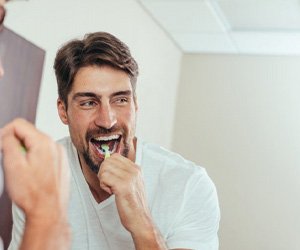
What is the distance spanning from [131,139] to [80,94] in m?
0.15

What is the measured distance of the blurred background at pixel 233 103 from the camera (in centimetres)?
303

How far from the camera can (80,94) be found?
1.15 metres

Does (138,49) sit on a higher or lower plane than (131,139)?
higher

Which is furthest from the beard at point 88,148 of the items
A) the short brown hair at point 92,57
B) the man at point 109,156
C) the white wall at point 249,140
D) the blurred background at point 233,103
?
the white wall at point 249,140

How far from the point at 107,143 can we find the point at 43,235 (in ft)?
2.33

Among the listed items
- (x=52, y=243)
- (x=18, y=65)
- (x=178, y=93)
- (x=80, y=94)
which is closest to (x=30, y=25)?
(x=18, y=65)

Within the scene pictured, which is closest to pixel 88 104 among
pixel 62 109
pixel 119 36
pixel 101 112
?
pixel 101 112

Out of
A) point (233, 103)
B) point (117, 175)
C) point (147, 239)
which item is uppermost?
point (233, 103)

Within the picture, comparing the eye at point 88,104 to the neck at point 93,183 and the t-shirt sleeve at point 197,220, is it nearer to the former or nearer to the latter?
the neck at point 93,183

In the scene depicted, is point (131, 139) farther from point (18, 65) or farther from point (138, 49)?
→ point (138, 49)

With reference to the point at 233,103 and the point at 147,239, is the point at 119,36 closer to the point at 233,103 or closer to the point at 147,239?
the point at 233,103

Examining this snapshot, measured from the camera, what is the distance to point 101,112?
3.61ft

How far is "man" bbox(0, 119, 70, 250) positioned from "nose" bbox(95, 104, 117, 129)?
2.13 feet

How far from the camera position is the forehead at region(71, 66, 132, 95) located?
1112 millimetres
